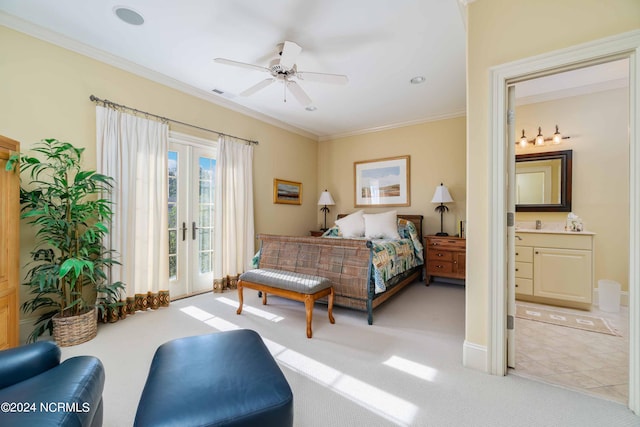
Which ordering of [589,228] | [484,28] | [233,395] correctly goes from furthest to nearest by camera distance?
[589,228]
[484,28]
[233,395]

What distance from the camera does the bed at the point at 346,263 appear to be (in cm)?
288

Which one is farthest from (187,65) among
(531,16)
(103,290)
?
(531,16)

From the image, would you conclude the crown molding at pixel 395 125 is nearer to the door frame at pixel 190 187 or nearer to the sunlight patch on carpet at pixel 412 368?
the door frame at pixel 190 187

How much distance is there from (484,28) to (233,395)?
273cm

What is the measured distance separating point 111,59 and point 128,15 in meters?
0.86

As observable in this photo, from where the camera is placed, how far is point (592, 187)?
3447mm

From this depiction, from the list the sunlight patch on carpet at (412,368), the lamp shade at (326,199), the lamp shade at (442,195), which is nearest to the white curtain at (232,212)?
the lamp shade at (326,199)

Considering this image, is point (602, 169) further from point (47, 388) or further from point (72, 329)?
point (72, 329)

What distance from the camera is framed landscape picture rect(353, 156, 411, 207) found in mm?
5023

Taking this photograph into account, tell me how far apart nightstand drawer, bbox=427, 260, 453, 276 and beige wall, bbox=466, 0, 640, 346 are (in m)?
2.31

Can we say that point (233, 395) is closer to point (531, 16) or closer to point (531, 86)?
point (531, 16)

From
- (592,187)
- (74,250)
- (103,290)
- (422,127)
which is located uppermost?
(422,127)

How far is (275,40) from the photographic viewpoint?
2588 millimetres

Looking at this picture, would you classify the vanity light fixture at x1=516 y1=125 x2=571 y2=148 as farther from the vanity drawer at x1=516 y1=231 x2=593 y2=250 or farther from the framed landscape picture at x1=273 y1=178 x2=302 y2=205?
the framed landscape picture at x1=273 y1=178 x2=302 y2=205
